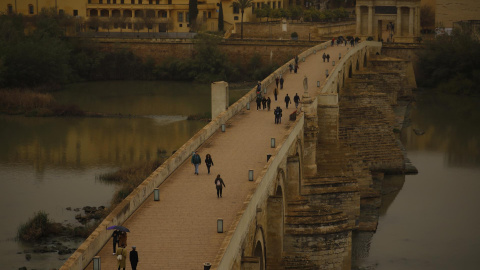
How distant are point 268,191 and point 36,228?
10906 millimetres

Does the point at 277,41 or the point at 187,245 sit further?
the point at 277,41

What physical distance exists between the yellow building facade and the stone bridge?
38756mm

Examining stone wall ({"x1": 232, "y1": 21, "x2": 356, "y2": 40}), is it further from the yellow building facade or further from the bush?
the bush

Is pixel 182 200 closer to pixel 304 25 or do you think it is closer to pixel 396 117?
pixel 396 117

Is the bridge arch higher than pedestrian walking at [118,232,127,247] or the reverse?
the reverse

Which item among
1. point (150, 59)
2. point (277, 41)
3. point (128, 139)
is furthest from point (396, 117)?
point (150, 59)

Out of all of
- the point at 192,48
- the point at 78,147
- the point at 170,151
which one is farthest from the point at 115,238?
the point at 192,48

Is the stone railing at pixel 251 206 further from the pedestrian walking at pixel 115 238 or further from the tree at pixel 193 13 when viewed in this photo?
the tree at pixel 193 13

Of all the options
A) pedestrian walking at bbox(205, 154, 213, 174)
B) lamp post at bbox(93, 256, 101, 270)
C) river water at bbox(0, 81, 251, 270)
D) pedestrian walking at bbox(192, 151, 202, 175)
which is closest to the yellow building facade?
river water at bbox(0, 81, 251, 270)

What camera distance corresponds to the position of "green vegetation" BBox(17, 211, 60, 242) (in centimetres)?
3525

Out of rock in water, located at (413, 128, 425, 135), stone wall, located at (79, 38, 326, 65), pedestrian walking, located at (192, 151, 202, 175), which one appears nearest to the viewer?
pedestrian walking, located at (192, 151, 202, 175)

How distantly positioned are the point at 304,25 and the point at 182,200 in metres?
63.6

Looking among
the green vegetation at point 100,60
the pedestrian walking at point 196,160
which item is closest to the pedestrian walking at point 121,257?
the pedestrian walking at point 196,160

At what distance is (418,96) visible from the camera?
73.0 meters
